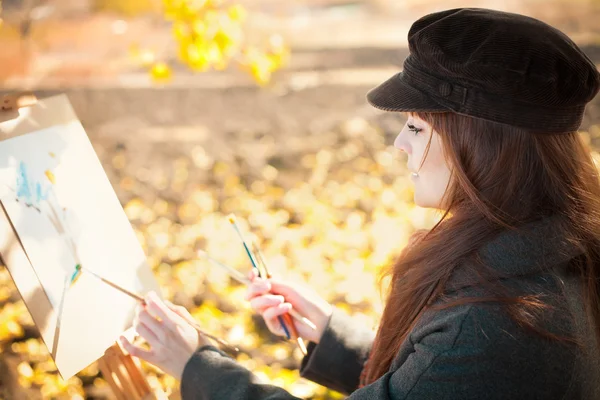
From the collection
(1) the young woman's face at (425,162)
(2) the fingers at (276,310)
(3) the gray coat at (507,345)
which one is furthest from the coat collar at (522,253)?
(2) the fingers at (276,310)

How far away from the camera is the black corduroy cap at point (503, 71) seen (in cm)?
101

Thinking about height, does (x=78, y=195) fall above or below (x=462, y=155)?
above

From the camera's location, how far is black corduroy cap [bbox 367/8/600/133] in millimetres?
1008

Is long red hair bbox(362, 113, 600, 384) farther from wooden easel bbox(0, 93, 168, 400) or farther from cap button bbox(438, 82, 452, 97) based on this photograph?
wooden easel bbox(0, 93, 168, 400)

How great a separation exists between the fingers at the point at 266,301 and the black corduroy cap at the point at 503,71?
546 millimetres

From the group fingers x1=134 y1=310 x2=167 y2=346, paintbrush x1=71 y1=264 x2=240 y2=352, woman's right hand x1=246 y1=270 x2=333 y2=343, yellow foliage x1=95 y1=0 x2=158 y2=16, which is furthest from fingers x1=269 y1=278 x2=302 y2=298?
yellow foliage x1=95 y1=0 x2=158 y2=16

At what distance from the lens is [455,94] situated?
3.41 ft

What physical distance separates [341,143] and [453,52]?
11.8ft

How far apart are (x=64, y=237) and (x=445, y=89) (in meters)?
0.81

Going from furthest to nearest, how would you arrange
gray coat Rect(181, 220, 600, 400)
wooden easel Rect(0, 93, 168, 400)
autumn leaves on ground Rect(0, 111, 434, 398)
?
autumn leaves on ground Rect(0, 111, 434, 398) → wooden easel Rect(0, 93, 168, 400) → gray coat Rect(181, 220, 600, 400)

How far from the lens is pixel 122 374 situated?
4.49 feet

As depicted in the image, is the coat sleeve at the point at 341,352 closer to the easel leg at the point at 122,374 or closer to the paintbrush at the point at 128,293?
the paintbrush at the point at 128,293

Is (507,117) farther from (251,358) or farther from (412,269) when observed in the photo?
(251,358)

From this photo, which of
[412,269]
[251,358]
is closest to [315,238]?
[251,358]
